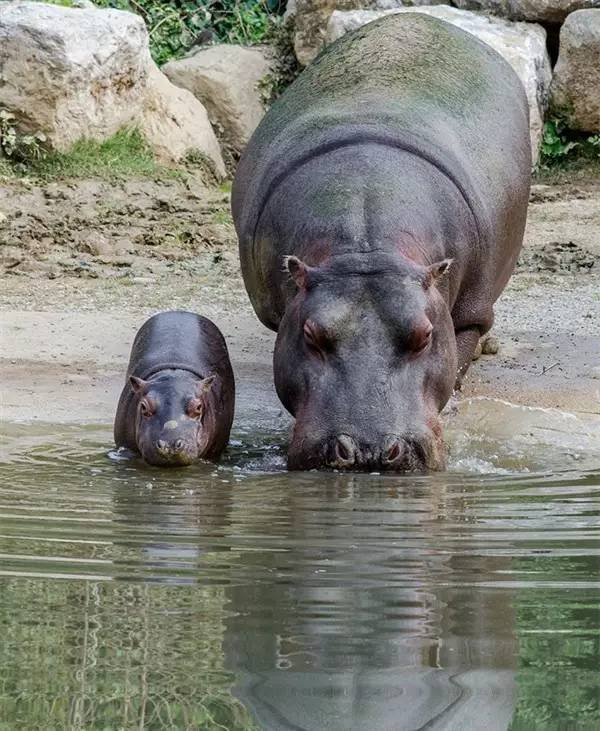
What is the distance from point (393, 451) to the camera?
514 centimetres

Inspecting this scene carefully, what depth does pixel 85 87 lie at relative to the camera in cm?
1129

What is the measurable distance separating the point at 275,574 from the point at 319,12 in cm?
1018

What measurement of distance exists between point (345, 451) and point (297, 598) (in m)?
1.85

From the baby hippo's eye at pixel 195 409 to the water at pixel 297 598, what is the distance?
33 centimetres

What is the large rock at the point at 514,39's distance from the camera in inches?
486

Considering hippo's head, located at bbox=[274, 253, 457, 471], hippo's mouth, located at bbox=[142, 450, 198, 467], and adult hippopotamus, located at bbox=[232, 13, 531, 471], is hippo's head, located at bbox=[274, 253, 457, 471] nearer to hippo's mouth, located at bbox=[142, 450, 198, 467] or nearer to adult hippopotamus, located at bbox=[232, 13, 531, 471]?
adult hippopotamus, located at bbox=[232, 13, 531, 471]

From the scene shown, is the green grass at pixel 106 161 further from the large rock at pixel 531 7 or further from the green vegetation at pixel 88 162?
the large rock at pixel 531 7

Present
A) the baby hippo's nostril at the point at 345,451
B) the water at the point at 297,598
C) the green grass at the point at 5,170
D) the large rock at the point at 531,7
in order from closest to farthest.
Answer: the water at the point at 297,598 < the baby hippo's nostril at the point at 345,451 < the green grass at the point at 5,170 < the large rock at the point at 531,7

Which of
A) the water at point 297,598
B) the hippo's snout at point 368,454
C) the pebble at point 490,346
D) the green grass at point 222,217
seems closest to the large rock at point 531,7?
the green grass at point 222,217

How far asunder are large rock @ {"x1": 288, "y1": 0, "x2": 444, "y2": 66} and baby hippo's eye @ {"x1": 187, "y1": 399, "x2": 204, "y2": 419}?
7573 mm

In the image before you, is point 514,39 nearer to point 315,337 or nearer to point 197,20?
point 197,20

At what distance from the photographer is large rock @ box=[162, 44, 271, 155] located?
42.2 ft

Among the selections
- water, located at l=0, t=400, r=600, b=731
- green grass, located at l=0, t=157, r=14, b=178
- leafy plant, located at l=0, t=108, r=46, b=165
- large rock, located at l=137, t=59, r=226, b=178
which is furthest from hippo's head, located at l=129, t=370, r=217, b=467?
large rock, located at l=137, t=59, r=226, b=178

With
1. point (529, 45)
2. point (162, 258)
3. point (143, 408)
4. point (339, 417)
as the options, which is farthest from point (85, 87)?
point (339, 417)
